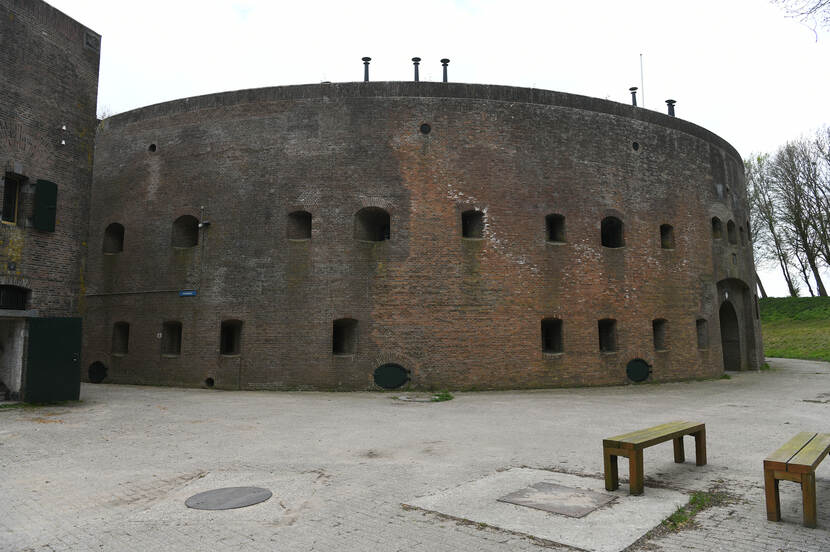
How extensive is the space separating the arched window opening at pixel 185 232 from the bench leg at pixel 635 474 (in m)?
14.5

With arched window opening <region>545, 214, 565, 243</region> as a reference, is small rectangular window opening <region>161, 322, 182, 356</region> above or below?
below

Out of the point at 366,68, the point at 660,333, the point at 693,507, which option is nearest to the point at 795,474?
the point at 693,507

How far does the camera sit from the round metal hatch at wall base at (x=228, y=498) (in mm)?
4746

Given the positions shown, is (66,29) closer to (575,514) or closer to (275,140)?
(275,140)

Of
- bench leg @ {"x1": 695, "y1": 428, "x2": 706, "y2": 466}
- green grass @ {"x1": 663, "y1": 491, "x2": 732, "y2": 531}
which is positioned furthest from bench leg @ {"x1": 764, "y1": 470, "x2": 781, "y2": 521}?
bench leg @ {"x1": 695, "y1": 428, "x2": 706, "y2": 466}

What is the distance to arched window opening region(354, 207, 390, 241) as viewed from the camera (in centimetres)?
1502

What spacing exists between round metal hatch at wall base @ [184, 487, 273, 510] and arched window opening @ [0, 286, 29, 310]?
8.71 m

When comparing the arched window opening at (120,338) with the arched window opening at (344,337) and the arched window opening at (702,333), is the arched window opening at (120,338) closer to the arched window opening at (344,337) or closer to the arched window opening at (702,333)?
the arched window opening at (344,337)

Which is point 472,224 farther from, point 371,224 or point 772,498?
point 772,498

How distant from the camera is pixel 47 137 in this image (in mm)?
11758

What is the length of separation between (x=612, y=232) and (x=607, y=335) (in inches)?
133

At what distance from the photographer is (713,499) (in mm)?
4844

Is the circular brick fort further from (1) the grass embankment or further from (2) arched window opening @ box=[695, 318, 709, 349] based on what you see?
(1) the grass embankment

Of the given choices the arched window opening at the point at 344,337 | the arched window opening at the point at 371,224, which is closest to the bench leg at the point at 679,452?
the arched window opening at the point at 344,337
